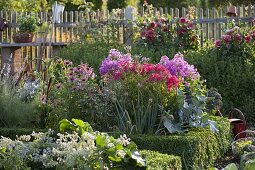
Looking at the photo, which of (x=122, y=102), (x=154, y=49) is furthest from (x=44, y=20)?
(x=122, y=102)

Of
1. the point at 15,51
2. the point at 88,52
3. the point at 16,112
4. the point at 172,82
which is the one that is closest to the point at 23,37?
the point at 15,51

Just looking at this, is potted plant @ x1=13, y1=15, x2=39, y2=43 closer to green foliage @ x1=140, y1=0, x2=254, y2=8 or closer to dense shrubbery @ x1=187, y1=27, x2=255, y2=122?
dense shrubbery @ x1=187, y1=27, x2=255, y2=122

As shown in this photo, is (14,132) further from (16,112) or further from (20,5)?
(20,5)

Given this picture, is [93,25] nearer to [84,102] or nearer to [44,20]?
[44,20]

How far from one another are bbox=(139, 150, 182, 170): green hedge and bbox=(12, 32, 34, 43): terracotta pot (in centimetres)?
942

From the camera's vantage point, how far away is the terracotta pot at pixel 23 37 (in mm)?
14523

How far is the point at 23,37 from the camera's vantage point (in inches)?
573

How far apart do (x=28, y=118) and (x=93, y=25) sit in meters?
6.28

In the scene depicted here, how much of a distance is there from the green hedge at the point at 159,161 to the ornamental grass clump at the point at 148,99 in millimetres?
1127

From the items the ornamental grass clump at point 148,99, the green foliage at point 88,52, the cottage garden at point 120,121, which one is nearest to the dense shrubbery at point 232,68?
the green foliage at point 88,52

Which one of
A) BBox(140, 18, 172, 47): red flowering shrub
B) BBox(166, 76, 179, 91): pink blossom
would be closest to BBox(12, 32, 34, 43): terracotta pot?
BBox(140, 18, 172, 47): red flowering shrub

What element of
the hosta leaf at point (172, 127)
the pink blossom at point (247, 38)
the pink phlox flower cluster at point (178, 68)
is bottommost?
the hosta leaf at point (172, 127)

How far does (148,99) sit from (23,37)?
816cm

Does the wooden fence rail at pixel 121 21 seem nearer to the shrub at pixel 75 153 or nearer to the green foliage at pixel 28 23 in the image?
the green foliage at pixel 28 23
